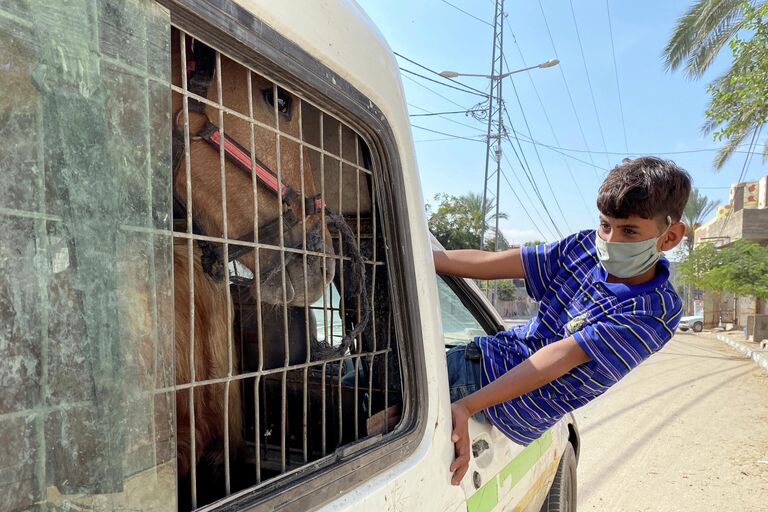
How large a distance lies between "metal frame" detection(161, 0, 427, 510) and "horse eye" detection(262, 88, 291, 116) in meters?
0.17

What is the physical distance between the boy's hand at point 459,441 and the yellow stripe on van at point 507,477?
149 millimetres

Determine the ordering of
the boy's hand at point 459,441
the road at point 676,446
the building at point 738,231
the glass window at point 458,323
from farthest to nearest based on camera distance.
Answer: the building at point 738,231 < the road at point 676,446 < the glass window at point 458,323 < the boy's hand at point 459,441

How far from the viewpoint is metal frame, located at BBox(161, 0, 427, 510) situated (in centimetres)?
83

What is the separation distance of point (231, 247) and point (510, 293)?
3246cm

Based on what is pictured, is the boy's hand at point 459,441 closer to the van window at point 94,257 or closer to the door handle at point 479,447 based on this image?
the door handle at point 479,447

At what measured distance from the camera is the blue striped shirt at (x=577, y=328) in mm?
1558

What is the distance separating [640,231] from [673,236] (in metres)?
0.16

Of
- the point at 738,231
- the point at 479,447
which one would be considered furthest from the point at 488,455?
the point at 738,231

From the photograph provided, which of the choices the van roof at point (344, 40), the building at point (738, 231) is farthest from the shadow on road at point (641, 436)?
the building at point (738, 231)

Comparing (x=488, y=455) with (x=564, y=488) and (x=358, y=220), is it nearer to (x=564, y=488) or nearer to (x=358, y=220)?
(x=358, y=220)

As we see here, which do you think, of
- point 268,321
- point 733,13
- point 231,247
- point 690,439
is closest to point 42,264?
point 231,247

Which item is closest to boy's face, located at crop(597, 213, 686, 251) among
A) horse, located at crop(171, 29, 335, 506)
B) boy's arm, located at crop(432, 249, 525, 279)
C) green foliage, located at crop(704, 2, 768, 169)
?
boy's arm, located at crop(432, 249, 525, 279)

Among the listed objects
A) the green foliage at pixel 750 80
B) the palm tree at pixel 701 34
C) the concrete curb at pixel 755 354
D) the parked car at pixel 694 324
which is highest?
the palm tree at pixel 701 34

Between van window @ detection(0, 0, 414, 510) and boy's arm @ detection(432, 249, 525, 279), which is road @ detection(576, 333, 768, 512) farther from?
van window @ detection(0, 0, 414, 510)
